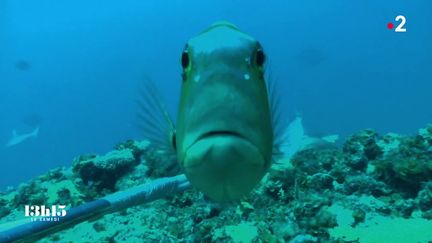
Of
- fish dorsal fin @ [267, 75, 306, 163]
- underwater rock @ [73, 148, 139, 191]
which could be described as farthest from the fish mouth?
underwater rock @ [73, 148, 139, 191]

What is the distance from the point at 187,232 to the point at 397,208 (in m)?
→ 2.77

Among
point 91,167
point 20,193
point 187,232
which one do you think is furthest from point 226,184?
point 20,193

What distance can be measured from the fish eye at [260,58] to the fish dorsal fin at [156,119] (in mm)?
766

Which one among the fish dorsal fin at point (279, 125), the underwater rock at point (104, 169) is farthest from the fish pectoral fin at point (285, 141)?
the underwater rock at point (104, 169)

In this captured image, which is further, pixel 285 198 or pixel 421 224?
pixel 285 198

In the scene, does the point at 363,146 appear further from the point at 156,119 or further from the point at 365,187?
the point at 156,119

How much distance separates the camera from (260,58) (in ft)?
6.26

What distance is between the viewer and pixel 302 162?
6805mm

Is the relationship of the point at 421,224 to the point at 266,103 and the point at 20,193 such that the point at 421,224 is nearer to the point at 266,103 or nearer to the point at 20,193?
the point at 266,103

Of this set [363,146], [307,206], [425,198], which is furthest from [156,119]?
[363,146]

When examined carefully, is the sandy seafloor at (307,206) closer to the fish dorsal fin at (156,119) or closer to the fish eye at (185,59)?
the fish dorsal fin at (156,119)

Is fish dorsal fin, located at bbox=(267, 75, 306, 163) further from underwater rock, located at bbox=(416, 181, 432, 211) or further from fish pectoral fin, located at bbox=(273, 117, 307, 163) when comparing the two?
underwater rock, located at bbox=(416, 181, 432, 211)

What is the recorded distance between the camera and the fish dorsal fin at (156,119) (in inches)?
97.0

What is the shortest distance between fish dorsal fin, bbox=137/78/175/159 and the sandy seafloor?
1169 millimetres
